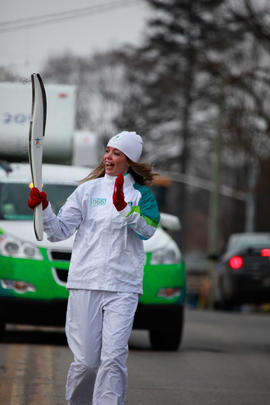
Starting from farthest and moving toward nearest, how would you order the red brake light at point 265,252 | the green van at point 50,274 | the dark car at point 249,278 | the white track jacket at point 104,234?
1. the red brake light at point 265,252
2. the dark car at point 249,278
3. the green van at point 50,274
4. the white track jacket at point 104,234

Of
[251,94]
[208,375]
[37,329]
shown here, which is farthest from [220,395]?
[251,94]

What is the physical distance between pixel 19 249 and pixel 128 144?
4.52 meters

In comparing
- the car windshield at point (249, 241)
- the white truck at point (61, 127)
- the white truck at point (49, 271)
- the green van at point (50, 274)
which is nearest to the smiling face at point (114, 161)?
the white truck at point (61, 127)

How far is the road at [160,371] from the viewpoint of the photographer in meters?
7.82

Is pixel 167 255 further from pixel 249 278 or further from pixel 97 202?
pixel 97 202

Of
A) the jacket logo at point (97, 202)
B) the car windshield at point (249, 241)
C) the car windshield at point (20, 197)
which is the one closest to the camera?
the jacket logo at point (97, 202)

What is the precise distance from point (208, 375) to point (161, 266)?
5.84 ft

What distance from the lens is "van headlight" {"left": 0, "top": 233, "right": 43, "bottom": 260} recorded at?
10570 millimetres

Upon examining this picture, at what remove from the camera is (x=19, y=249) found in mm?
10586

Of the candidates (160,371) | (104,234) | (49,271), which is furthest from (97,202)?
(49,271)

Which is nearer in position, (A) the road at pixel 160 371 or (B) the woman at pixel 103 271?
(B) the woman at pixel 103 271

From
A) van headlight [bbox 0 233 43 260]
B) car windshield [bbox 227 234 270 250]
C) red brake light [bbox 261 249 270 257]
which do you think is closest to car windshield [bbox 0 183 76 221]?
van headlight [bbox 0 233 43 260]

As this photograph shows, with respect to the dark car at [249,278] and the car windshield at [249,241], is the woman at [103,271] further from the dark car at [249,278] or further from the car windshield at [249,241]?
the car windshield at [249,241]

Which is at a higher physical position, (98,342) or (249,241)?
(98,342)
